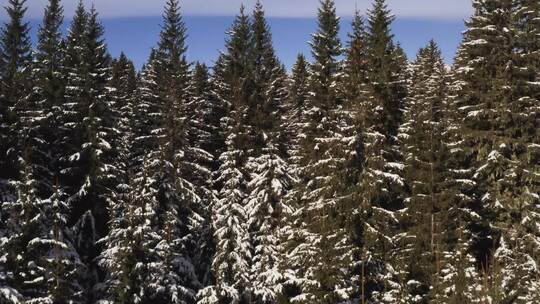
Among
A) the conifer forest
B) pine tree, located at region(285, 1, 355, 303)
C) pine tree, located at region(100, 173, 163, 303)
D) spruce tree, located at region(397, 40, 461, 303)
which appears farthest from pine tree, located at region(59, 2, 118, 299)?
spruce tree, located at region(397, 40, 461, 303)

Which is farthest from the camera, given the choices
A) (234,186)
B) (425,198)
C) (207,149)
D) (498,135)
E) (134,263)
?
(207,149)

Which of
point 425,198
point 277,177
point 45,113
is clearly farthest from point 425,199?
point 45,113

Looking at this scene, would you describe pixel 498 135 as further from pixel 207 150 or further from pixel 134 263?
pixel 207 150

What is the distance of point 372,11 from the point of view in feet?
95.2

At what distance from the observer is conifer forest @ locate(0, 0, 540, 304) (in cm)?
2342

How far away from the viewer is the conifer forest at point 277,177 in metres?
23.4

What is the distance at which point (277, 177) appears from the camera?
3027 cm

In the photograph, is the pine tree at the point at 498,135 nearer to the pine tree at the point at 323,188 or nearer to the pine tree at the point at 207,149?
the pine tree at the point at 323,188

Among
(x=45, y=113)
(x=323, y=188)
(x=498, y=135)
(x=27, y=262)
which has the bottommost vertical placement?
(x=27, y=262)

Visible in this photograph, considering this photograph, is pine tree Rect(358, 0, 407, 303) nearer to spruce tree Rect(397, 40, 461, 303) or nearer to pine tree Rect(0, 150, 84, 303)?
spruce tree Rect(397, 40, 461, 303)

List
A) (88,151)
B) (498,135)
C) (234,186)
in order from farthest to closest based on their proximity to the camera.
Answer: (234,186) → (88,151) → (498,135)

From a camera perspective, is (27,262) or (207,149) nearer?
(27,262)

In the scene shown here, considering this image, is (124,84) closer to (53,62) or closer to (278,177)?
(53,62)

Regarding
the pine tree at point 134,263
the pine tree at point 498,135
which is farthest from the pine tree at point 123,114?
the pine tree at point 498,135
